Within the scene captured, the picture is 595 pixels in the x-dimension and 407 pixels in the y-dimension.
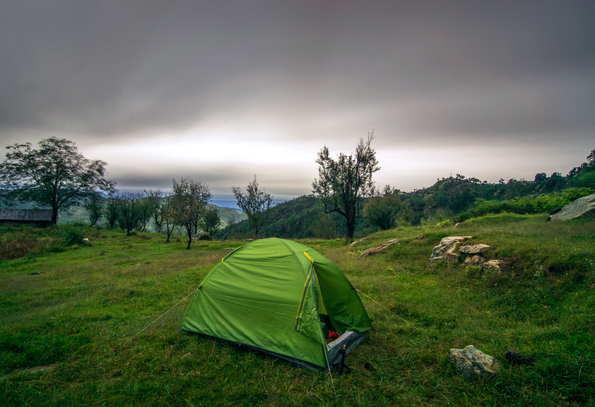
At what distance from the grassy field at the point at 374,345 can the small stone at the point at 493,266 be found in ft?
0.99

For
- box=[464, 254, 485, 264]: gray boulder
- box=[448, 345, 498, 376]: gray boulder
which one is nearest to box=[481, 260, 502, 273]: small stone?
box=[464, 254, 485, 264]: gray boulder

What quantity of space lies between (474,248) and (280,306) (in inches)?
386

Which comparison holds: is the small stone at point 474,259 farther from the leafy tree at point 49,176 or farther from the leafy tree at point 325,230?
the leafy tree at point 49,176

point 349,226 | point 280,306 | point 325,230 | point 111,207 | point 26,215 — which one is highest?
point 111,207

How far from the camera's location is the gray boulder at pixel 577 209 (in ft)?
43.0

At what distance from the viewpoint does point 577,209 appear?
1380 cm

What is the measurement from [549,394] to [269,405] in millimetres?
4458

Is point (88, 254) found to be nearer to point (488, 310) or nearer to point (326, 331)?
point (326, 331)

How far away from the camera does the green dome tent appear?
5504 mm

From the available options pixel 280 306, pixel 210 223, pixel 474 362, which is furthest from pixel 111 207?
pixel 474 362

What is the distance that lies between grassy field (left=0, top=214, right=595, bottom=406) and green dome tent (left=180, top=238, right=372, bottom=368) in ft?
1.09

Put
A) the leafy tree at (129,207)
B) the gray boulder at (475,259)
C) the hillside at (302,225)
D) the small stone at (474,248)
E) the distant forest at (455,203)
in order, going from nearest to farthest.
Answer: the gray boulder at (475,259) < the small stone at (474,248) < the distant forest at (455,203) < the leafy tree at (129,207) < the hillside at (302,225)

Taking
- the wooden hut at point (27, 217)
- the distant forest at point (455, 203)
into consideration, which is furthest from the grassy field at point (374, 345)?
the wooden hut at point (27, 217)

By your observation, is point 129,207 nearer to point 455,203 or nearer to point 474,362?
point 474,362
